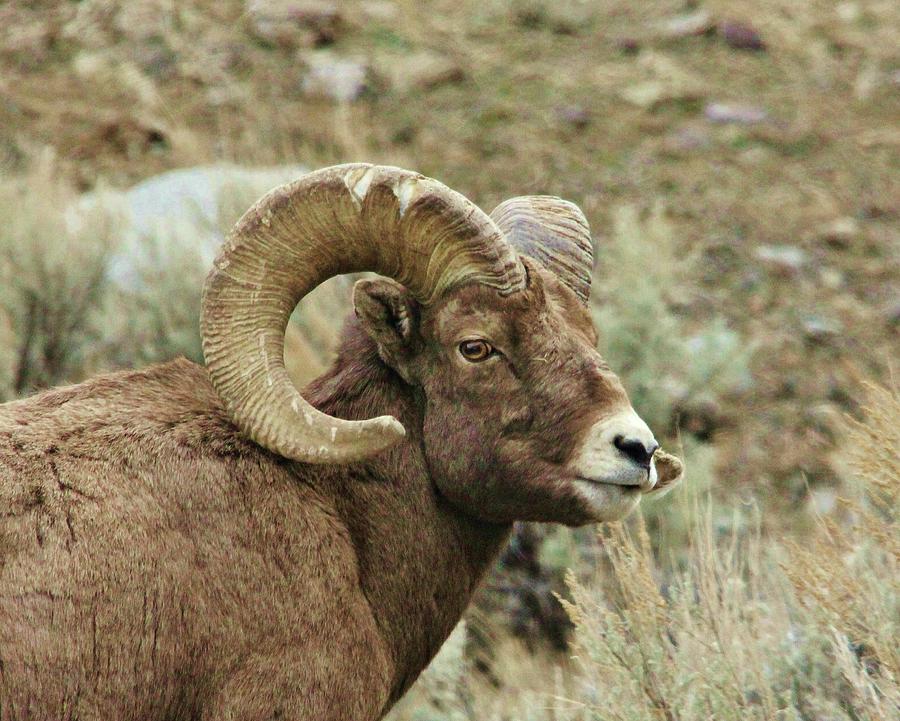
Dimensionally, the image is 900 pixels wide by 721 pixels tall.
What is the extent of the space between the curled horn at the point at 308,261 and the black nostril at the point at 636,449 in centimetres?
61

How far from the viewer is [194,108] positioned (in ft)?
50.1

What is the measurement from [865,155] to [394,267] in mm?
11198

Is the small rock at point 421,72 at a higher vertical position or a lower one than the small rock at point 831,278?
higher

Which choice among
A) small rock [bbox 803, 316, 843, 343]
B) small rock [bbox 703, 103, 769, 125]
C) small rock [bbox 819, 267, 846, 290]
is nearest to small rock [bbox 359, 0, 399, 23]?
small rock [bbox 703, 103, 769, 125]

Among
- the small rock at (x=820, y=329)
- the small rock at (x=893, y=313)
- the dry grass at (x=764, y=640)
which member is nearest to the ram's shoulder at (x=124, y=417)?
the dry grass at (x=764, y=640)

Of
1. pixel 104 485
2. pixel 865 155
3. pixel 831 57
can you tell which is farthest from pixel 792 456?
pixel 104 485

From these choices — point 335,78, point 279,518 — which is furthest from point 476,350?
point 335,78

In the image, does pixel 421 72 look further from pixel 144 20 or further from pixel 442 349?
pixel 442 349

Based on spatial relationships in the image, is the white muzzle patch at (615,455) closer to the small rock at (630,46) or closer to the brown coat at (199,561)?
the brown coat at (199,561)

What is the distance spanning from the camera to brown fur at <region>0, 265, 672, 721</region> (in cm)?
407

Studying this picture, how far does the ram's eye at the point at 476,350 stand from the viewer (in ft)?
15.2

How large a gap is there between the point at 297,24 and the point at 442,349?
40.2 ft

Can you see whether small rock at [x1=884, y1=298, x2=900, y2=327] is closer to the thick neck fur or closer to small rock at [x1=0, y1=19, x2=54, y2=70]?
the thick neck fur

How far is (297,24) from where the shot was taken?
16234mm
